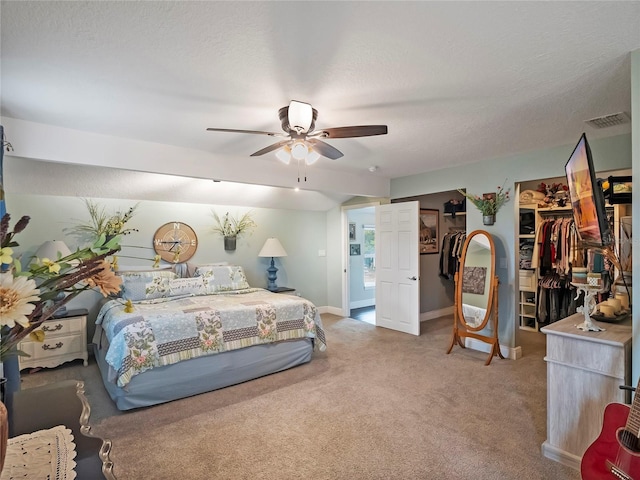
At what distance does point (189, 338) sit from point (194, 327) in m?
0.10

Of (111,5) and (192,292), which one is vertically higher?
(111,5)

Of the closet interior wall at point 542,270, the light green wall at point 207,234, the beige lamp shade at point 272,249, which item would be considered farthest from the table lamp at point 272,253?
the closet interior wall at point 542,270

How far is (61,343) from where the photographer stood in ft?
11.9

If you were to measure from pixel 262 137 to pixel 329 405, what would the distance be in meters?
2.44

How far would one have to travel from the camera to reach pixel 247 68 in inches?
73.2

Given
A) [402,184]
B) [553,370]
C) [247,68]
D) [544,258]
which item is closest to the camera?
[247,68]

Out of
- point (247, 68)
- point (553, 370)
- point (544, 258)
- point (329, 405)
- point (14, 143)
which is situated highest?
point (247, 68)

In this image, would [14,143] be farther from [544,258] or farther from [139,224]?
[544,258]

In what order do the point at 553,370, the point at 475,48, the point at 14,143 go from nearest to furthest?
the point at 475,48 < the point at 553,370 < the point at 14,143

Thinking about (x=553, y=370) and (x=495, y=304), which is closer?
(x=553, y=370)

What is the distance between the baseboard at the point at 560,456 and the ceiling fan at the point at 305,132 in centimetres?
230

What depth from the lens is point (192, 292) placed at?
168 inches

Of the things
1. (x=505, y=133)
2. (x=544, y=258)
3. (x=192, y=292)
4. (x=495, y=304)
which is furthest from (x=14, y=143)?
(x=544, y=258)

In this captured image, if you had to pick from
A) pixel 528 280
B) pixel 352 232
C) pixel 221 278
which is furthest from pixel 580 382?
pixel 352 232
